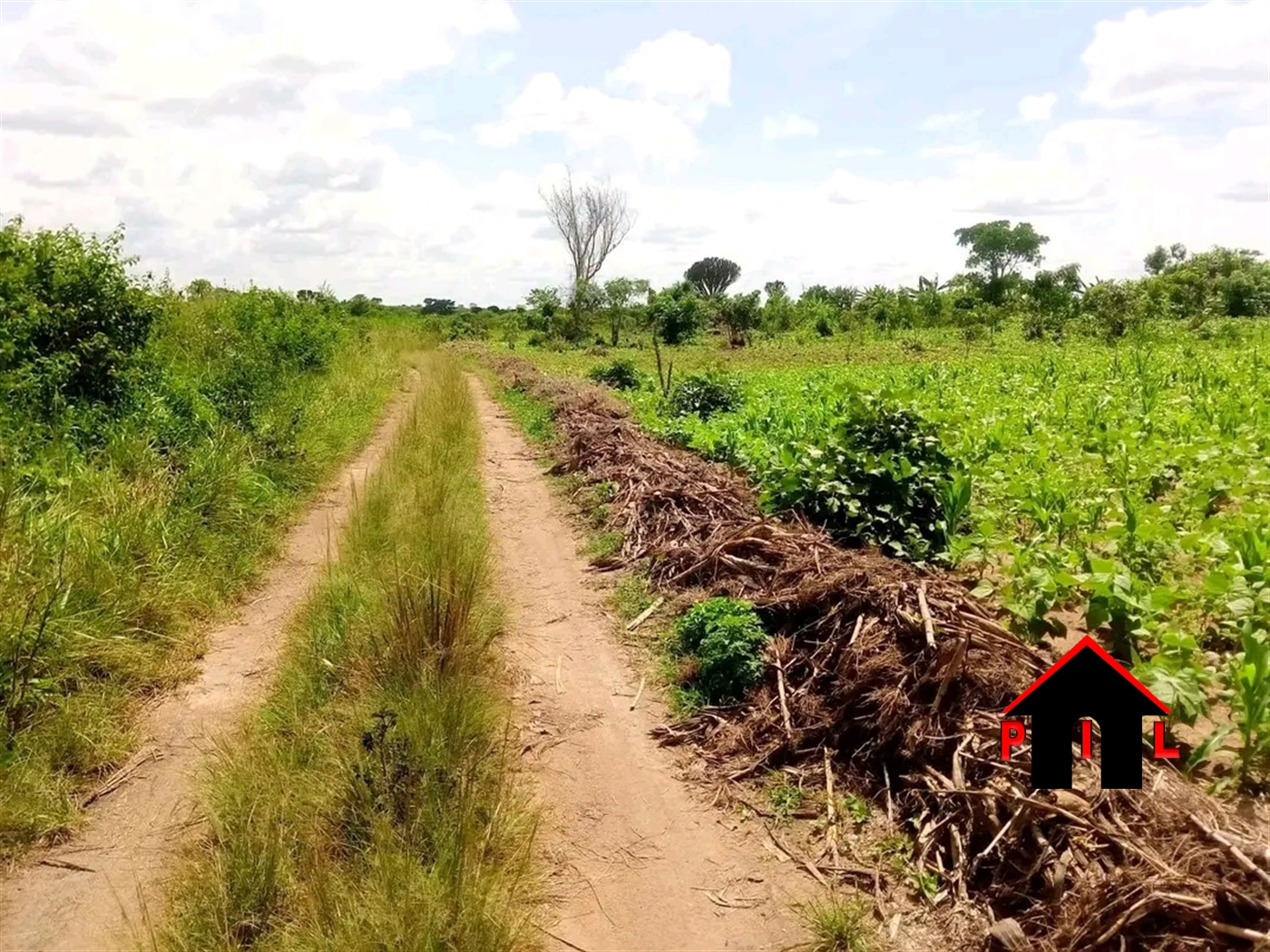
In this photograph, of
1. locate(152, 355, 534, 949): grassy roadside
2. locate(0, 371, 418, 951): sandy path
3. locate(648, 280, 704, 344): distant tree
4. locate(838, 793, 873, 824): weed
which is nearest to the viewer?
locate(152, 355, 534, 949): grassy roadside

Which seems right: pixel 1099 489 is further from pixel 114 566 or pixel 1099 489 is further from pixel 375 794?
pixel 114 566

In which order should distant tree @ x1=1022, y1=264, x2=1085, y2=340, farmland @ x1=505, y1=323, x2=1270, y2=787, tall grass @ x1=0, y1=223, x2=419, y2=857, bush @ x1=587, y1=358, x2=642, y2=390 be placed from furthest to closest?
distant tree @ x1=1022, y1=264, x2=1085, y2=340
bush @ x1=587, y1=358, x2=642, y2=390
tall grass @ x1=0, y1=223, x2=419, y2=857
farmland @ x1=505, y1=323, x2=1270, y2=787

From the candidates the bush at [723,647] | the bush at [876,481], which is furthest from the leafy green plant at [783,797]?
the bush at [876,481]

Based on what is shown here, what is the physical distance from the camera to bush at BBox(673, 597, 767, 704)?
4.95 meters

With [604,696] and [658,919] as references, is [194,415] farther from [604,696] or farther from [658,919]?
[658,919]

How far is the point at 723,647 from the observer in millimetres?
5086

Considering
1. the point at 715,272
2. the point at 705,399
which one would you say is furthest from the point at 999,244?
the point at 705,399

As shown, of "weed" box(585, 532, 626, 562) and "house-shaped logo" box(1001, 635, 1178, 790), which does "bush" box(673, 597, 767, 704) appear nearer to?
"house-shaped logo" box(1001, 635, 1178, 790)

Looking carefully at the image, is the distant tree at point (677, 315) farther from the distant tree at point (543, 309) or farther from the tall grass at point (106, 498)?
the tall grass at point (106, 498)

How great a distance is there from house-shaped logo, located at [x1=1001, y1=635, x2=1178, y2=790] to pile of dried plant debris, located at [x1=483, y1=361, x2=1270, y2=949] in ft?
→ 0.30

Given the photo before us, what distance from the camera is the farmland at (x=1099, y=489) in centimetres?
410

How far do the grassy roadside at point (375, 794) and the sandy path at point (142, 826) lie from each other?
24 centimetres

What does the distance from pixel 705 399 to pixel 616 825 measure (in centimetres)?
996

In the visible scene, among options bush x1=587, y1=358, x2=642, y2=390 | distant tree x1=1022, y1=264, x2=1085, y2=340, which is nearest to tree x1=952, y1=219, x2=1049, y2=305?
distant tree x1=1022, y1=264, x2=1085, y2=340
